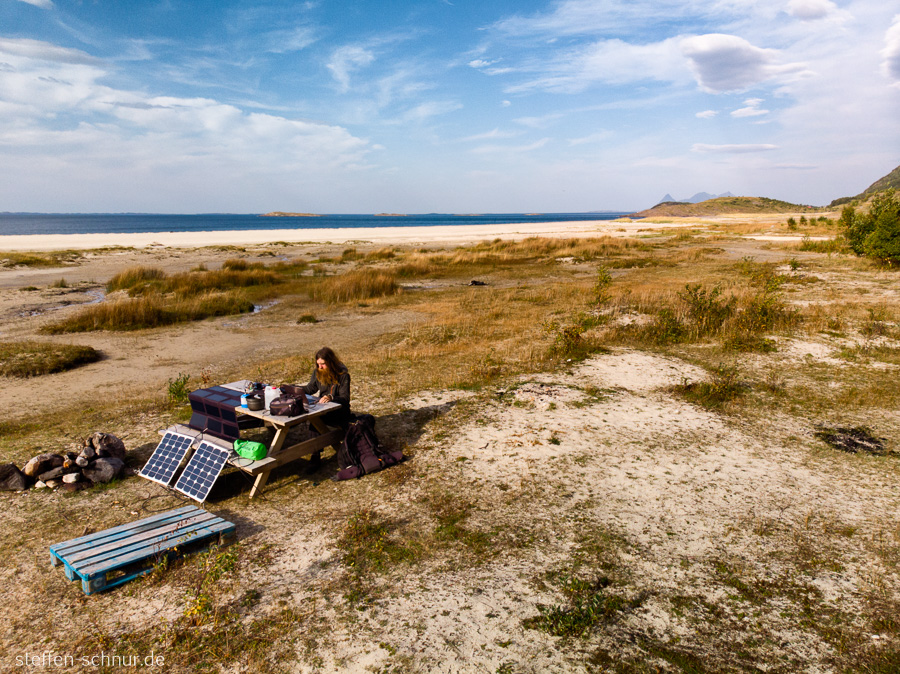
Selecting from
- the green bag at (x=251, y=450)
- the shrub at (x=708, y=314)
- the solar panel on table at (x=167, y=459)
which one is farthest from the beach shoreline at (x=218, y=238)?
the green bag at (x=251, y=450)

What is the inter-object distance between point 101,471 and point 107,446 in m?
0.39

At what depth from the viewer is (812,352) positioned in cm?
1083

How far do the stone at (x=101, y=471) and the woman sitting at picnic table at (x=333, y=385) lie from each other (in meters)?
2.51

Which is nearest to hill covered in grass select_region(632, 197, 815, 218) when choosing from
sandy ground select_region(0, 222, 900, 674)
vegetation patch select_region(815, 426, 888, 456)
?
vegetation patch select_region(815, 426, 888, 456)

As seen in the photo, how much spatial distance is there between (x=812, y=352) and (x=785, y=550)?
7.98 meters

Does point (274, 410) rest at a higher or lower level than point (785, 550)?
higher

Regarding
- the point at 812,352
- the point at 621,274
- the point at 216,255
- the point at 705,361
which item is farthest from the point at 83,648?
the point at 216,255

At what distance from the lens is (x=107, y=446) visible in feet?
20.6

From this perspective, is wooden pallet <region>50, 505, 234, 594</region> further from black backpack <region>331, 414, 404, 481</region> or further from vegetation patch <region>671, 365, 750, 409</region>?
vegetation patch <region>671, 365, 750, 409</region>

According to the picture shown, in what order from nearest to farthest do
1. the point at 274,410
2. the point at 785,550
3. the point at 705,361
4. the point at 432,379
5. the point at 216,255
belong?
the point at 785,550, the point at 274,410, the point at 432,379, the point at 705,361, the point at 216,255

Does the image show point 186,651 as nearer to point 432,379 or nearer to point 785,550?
point 785,550

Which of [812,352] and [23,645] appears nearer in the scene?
[23,645]

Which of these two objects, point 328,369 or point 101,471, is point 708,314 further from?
point 101,471

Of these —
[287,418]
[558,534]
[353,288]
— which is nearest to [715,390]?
[558,534]
